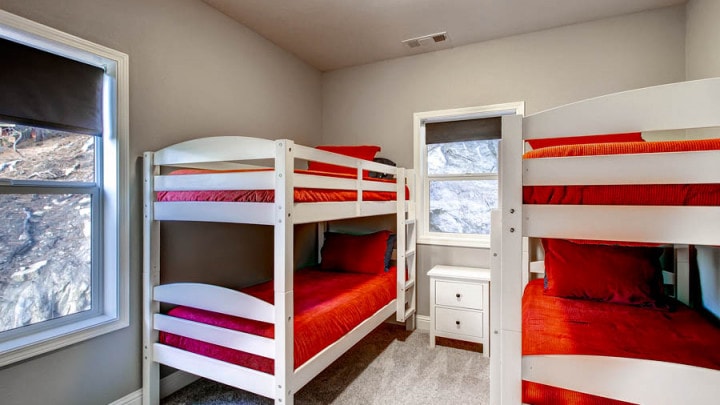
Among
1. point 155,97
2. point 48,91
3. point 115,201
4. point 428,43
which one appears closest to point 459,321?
point 428,43

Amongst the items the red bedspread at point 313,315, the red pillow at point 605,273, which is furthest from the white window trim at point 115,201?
the red pillow at point 605,273

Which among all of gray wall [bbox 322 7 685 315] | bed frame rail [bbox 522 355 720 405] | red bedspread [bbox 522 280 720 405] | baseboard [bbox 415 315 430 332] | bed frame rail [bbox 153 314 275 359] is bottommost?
baseboard [bbox 415 315 430 332]

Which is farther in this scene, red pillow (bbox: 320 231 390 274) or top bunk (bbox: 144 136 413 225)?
red pillow (bbox: 320 231 390 274)

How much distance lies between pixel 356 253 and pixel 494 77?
73.8 inches

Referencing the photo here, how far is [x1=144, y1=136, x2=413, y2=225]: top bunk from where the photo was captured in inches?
59.7

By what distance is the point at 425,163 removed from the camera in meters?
3.18

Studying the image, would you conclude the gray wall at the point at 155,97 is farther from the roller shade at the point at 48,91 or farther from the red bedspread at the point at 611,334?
the red bedspread at the point at 611,334

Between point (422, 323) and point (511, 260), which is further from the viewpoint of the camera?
point (422, 323)

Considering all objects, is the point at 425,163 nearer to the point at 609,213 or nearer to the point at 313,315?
the point at 313,315

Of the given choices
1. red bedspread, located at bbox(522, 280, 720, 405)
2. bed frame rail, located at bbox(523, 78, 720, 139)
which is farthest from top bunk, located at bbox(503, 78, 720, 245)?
red bedspread, located at bbox(522, 280, 720, 405)

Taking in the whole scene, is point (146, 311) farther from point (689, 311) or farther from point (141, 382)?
point (689, 311)

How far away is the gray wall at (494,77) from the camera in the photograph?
2.38m

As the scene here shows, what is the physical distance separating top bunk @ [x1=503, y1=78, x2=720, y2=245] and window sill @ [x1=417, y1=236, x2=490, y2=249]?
6.31ft

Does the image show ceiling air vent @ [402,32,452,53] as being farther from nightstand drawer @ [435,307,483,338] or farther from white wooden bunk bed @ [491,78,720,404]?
nightstand drawer @ [435,307,483,338]
